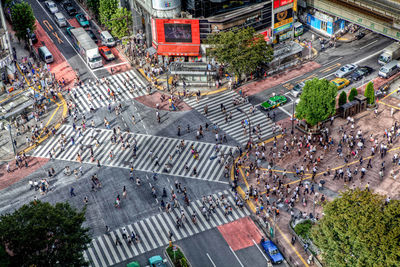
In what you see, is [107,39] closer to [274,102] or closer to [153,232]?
[274,102]

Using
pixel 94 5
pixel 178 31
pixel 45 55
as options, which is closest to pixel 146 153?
pixel 178 31

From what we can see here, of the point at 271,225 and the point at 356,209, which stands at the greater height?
the point at 356,209

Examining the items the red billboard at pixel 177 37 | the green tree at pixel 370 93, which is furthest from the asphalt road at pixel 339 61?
the red billboard at pixel 177 37

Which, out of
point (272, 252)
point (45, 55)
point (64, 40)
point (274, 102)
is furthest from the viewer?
point (64, 40)

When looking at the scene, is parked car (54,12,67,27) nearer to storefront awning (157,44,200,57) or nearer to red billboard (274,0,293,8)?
storefront awning (157,44,200,57)

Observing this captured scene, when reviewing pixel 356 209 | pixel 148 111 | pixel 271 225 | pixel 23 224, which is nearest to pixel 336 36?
pixel 148 111

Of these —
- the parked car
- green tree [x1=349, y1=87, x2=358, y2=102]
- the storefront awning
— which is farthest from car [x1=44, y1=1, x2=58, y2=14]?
green tree [x1=349, y1=87, x2=358, y2=102]

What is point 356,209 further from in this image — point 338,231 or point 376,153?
point 376,153

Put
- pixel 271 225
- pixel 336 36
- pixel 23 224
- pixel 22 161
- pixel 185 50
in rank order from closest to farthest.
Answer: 1. pixel 23 224
2. pixel 271 225
3. pixel 22 161
4. pixel 185 50
5. pixel 336 36
